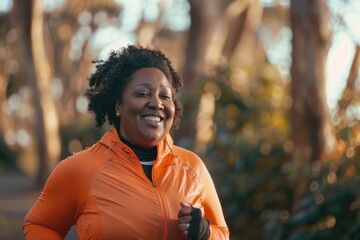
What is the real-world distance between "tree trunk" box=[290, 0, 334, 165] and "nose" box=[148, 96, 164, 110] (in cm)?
579

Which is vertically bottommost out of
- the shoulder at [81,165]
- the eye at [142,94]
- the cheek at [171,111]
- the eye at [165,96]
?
the shoulder at [81,165]

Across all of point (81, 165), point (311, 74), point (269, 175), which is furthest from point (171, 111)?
point (269, 175)

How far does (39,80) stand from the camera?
21203 millimetres

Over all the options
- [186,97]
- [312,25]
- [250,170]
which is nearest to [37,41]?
[186,97]

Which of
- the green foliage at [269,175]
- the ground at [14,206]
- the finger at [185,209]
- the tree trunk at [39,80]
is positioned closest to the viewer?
the finger at [185,209]

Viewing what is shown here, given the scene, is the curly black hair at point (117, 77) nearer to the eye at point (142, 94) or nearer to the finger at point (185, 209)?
the eye at point (142, 94)

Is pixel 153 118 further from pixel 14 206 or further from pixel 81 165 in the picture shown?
pixel 14 206

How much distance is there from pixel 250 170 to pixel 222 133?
1.12m

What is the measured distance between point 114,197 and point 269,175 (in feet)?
23.6

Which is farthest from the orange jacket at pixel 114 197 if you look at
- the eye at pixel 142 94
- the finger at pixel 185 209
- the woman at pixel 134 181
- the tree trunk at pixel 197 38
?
the tree trunk at pixel 197 38

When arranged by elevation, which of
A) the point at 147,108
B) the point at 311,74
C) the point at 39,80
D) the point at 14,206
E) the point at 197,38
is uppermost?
the point at 197,38

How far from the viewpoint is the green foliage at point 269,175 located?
797cm

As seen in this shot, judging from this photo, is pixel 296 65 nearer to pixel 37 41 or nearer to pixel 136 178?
pixel 136 178

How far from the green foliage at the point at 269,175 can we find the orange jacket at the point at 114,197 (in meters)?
3.68
